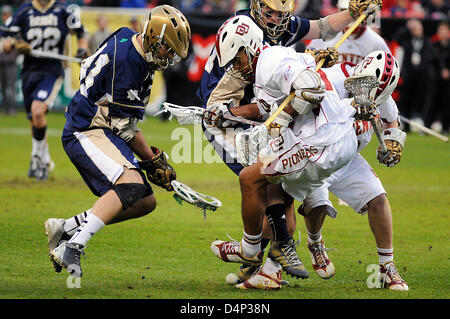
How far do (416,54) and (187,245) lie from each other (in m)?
12.1

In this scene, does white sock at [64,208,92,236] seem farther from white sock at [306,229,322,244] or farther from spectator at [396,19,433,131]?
spectator at [396,19,433,131]

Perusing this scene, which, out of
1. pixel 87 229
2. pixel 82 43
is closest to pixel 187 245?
pixel 87 229

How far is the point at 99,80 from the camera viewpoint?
6051 millimetres

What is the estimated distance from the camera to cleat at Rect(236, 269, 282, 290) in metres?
6.07

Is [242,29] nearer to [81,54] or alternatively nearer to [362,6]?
[362,6]

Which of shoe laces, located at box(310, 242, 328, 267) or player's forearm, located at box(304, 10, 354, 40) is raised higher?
player's forearm, located at box(304, 10, 354, 40)

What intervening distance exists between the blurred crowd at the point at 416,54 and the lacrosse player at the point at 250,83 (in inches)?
464

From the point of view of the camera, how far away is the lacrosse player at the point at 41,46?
37.6 feet

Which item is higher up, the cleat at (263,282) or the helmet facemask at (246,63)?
the helmet facemask at (246,63)

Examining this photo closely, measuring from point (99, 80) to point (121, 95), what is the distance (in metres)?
0.24

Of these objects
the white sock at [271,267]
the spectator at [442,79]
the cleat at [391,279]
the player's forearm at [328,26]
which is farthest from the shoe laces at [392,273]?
the spectator at [442,79]

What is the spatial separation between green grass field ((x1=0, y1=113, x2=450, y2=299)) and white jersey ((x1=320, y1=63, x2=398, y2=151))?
3.68 feet

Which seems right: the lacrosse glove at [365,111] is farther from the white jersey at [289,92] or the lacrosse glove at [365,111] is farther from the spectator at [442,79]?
the spectator at [442,79]

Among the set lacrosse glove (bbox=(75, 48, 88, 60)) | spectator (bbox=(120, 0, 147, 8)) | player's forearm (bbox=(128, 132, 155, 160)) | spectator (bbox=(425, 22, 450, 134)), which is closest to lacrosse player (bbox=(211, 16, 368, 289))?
player's forearm (bbox=(128, 132, 155, 160))
